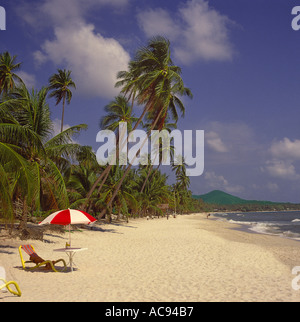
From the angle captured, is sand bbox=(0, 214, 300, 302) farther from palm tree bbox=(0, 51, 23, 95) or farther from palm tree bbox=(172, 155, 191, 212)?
palm tree bbox=(172, 155, 191, 212)

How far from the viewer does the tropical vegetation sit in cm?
1014

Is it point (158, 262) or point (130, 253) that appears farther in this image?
point (130, 253)

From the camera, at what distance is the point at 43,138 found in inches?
577

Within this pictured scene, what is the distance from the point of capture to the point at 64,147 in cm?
1471

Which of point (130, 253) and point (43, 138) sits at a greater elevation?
Answer: point (43, 138)

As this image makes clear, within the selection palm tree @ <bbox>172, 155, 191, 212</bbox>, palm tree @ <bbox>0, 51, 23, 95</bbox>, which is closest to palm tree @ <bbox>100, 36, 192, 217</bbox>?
palm tree @ <bbox>0, 51, 23, 95</bbox>

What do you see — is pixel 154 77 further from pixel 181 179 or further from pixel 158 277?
pixel 181 179

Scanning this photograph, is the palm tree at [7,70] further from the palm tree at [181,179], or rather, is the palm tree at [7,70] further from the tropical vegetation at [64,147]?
the palm tree at [181,179]

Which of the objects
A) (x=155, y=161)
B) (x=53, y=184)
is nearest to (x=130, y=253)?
(x=53, y=184)

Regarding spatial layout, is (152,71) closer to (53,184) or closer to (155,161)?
(53,184)

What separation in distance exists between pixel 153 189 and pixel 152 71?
75.3 feet

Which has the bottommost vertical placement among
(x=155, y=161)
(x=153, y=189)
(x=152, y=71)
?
(x=153, y=189)

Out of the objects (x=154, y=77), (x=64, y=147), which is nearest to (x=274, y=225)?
(x=154, y=77)
